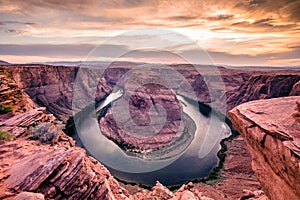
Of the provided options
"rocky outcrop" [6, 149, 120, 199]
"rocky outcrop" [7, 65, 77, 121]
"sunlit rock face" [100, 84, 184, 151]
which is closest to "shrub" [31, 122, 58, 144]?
"rocky outcrop" [6, 149, 120, 199]

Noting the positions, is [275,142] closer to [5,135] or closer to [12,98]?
[5,135]

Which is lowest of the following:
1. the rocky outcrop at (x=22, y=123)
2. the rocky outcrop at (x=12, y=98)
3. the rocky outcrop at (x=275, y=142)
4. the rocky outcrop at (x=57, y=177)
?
the rocky outcrop at (x=12, y=98)

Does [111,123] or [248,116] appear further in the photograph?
[111,123]

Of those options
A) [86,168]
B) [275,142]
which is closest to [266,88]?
[275,142]

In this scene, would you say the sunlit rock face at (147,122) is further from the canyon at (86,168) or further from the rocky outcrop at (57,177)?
the rocky outcrop at (57,177)

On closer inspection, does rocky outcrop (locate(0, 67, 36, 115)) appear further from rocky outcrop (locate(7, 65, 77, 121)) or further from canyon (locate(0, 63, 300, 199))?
rocky outcrop (locate(7, 65, 77, 121))

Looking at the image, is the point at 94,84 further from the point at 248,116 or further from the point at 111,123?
the point at 248,116

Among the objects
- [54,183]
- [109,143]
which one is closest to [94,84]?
[109,143]

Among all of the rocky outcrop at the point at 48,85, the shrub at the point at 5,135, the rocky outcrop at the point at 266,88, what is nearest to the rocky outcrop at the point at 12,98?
the shrub at the point at 5,135
